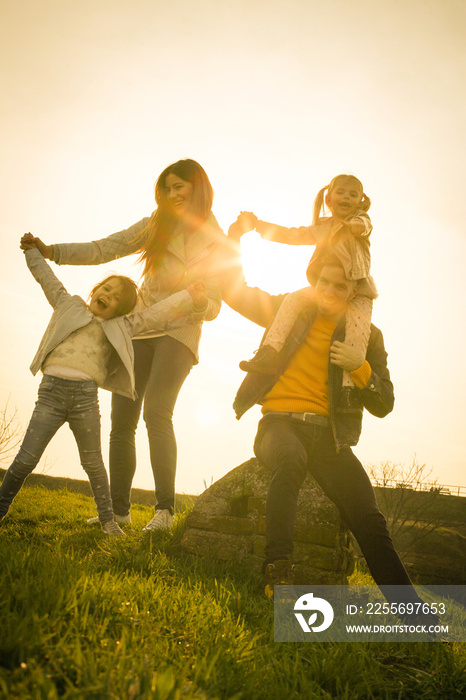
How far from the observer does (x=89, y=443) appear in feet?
11.8

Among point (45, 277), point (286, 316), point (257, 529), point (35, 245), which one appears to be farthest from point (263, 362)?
point (35, 245)

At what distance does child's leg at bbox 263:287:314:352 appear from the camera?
11.7 feet

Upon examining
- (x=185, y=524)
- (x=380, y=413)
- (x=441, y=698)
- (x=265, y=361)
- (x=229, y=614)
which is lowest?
(x=441, y=698)

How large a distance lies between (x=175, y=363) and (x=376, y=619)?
2317mm

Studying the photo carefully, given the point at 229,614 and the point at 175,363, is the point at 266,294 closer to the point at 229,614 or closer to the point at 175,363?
the point at 175,363

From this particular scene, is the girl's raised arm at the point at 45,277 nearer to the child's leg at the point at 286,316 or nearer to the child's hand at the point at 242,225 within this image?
the child's hand at the point at 242,225

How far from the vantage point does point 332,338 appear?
3.56 metres

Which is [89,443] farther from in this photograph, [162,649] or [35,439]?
[162,649]

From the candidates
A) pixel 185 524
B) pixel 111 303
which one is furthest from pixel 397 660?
pixel 111 303

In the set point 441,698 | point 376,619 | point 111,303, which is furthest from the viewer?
point 111,303

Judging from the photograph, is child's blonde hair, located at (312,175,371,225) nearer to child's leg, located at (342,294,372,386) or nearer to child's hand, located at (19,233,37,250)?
child's leg, located at (342,294,372,386)

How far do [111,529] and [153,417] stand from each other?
34.9 inches

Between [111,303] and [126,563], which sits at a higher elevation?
[111,303]
